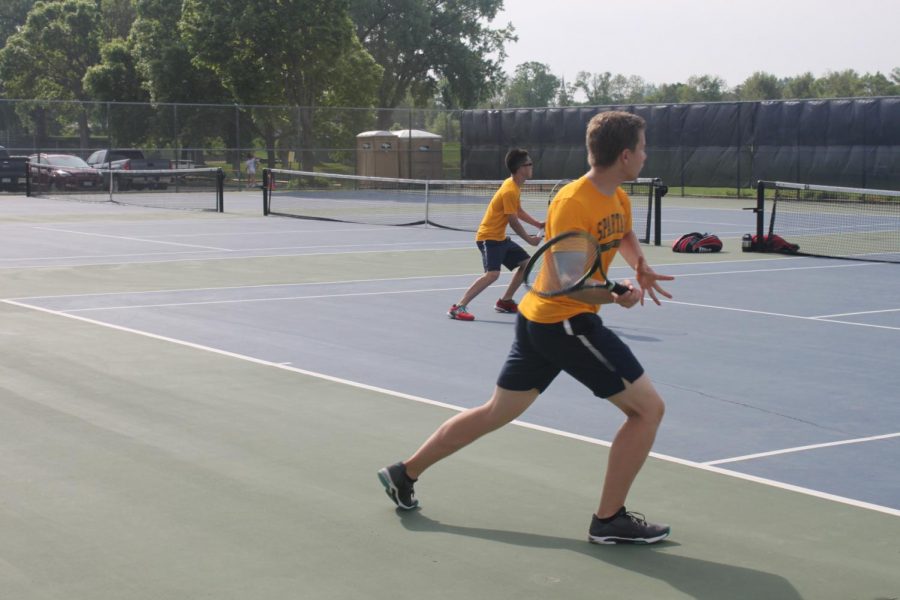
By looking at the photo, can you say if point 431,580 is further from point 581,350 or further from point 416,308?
point 416,308

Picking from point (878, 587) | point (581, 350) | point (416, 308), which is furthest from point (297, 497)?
point (416, 308)

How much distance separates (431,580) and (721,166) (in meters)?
36.6

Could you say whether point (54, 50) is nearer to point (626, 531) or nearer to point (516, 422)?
point (516, 422)

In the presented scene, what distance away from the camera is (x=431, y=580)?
450 centimetres

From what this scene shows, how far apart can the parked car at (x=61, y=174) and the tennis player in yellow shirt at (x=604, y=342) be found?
115ft

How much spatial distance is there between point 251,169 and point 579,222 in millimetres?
39469

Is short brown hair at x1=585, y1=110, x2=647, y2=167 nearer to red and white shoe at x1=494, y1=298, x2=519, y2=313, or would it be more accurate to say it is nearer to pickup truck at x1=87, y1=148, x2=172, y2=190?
red and white shoe at x1=494, y1=298, x2=519, y2=313

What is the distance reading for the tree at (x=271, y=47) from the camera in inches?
1794

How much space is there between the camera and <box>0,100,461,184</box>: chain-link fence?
135ft

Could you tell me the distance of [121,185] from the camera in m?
39.6

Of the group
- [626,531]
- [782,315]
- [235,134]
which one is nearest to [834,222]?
[782,315]

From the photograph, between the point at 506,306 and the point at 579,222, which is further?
the point at 506,306

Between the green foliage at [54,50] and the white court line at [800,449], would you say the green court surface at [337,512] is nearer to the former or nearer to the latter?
the white court line at [800,449]

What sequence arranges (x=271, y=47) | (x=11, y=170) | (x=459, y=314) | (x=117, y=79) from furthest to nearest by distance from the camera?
(x=117, y=79) → (x=271, y=47) → (x=11, y=170) → (x=459, y=314)
